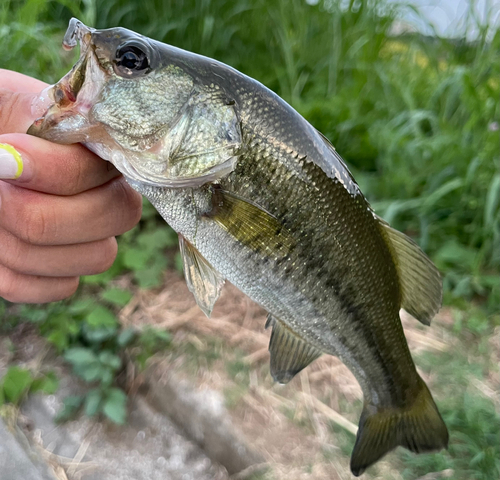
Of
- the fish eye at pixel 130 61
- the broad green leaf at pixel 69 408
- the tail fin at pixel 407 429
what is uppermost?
the fish eye at pixel 130 61

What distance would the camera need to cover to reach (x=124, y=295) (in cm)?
190

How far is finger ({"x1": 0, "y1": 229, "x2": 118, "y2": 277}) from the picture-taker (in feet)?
3.25

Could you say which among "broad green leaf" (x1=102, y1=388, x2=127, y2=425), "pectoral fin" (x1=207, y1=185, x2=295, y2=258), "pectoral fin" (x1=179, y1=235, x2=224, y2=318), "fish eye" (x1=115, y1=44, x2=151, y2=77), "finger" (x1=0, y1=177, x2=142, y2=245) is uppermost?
"fish eye" (x1=115, y1=44, x2=151, y2=77)

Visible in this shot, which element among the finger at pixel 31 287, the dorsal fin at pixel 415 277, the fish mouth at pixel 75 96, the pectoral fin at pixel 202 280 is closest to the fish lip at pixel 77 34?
the fish mouth at pixel 75 96

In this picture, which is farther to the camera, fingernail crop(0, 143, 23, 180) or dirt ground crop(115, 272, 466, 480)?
dirt ground crop(115, 272, 466, 480)

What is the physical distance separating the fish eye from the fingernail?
0.24m

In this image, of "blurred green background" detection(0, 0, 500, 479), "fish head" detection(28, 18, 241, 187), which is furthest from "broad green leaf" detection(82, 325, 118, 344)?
"fish head" detection(28, 18, 241, 187)

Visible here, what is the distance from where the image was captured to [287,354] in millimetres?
1131

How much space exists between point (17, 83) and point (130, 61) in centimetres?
36

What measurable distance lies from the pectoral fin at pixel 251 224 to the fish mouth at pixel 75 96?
282mm

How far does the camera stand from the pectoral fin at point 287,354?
112 centimetres

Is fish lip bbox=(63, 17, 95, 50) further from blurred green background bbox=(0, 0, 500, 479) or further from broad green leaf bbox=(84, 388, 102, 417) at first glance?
broad green leaf bbox=(84, 388, 102, 417)

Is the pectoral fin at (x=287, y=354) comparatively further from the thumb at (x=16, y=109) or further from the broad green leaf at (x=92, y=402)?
the broad green leaf at (x=92, y=402)

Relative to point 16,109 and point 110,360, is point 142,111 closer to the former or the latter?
point 16,109
